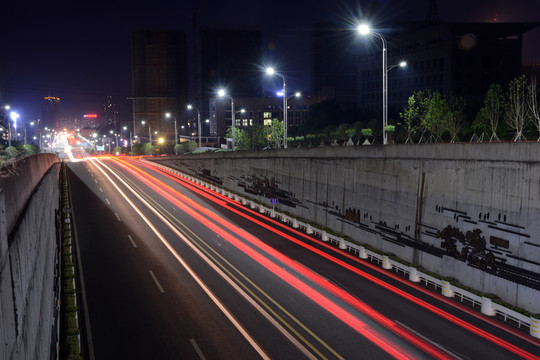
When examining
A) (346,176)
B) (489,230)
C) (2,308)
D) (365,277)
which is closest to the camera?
(2,308)

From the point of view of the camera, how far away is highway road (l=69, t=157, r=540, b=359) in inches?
717

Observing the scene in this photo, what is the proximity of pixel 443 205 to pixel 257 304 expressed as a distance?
1179 cm

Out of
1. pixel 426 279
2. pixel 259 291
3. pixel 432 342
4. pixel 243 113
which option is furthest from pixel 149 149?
pixel 432 342

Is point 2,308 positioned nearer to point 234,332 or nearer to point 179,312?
point 234,332

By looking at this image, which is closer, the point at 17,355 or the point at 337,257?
the point at 17,355

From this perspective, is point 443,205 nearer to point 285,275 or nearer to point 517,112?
point 517,112

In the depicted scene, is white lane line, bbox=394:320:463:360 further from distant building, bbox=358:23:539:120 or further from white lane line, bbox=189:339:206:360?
distant building, bbox=358:23:539:120

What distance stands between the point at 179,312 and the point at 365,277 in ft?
36.0

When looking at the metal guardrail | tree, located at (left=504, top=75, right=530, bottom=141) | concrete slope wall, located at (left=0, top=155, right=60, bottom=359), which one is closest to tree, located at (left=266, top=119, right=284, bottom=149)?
the metal guardrail

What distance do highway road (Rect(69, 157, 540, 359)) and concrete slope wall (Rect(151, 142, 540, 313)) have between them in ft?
7.89

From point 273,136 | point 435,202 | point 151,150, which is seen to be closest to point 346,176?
point 435,202

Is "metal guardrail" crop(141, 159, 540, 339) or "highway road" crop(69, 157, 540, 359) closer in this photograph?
"highway road" crop(69, 157, 540, 359)

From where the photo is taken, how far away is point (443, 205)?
26984mm

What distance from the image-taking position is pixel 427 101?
165 feet
